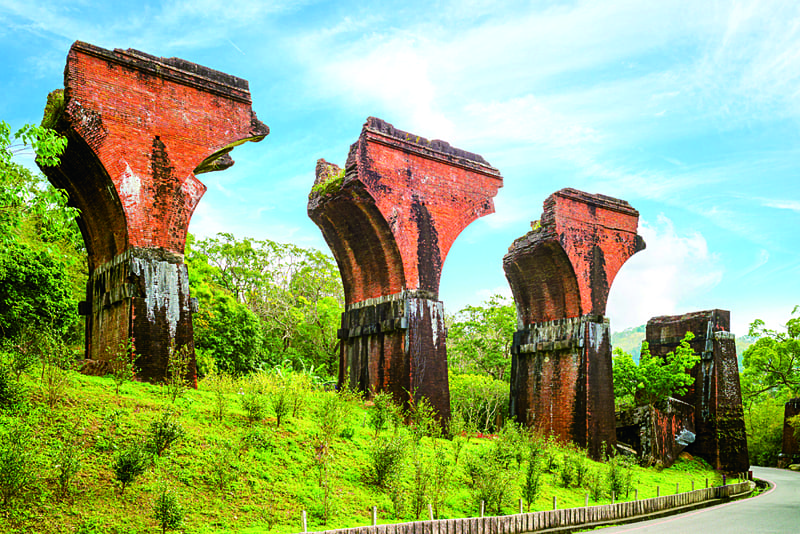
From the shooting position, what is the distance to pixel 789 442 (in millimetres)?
30328

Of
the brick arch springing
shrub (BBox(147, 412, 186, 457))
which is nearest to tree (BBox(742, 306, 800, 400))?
the brick arch springing

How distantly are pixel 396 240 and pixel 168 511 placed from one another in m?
9.47

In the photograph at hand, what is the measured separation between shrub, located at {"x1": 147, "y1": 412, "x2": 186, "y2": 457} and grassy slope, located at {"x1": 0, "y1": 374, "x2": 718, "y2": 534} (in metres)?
0.13

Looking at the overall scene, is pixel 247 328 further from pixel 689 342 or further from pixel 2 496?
pixel 2 496

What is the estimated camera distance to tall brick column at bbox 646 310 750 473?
68.3ft

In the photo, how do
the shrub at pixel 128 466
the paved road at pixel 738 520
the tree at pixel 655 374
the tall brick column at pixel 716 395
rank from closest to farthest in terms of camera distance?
the shrub at pixel 128 466 → the paved road at pixel 738 520 → the tree at pixel 655 374 → the tall brick column at pixel 716 395

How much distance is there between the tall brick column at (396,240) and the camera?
15266 mm

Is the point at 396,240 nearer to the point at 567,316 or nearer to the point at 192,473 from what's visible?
the point at 567,316

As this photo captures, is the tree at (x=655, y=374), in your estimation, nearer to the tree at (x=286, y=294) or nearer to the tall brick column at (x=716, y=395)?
the tall brick column at (x=716, y=395)

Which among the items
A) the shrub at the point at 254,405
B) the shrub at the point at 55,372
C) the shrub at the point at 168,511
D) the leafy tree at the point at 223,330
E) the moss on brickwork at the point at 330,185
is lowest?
the shrub at the point at 168,511

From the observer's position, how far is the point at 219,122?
13055 millimetres

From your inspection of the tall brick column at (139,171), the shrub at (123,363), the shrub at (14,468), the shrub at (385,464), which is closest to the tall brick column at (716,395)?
the shrub at (385,464)

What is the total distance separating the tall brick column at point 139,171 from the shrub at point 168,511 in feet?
15.9

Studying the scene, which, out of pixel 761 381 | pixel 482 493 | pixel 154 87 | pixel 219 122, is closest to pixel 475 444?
pixel 482 493
